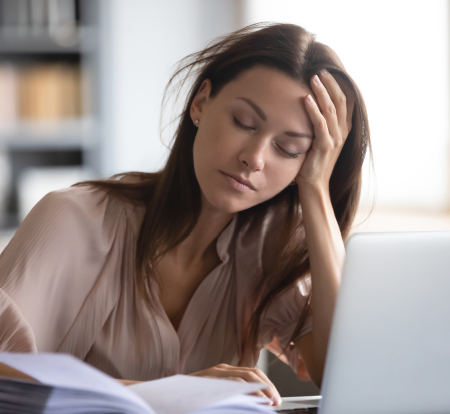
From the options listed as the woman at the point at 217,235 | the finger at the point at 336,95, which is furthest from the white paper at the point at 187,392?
the finger at the point at 336,95

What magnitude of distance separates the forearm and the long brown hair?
9cm

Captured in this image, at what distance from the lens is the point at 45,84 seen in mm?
3109

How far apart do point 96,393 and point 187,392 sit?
4.3 inches

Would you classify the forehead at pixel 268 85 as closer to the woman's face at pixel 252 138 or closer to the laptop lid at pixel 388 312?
the woman's face at pixel 252 138

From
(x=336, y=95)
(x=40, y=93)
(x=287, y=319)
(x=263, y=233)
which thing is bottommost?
(x=287, y=319)

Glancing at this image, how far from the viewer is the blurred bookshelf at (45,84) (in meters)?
3.02

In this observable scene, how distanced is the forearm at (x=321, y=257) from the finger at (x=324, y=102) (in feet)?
0.46

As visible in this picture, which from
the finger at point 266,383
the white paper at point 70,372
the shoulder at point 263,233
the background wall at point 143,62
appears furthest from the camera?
the background wall at point 143,62

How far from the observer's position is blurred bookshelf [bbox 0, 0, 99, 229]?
3.02m

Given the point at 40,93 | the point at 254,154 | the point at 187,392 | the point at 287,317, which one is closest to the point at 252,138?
the point at 254,154

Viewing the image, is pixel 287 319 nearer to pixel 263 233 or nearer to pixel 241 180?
pixel 263 233

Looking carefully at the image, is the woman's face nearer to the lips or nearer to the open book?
the lips

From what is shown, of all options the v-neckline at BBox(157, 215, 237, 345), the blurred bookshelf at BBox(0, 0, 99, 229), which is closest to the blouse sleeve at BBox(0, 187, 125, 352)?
the v-neckline at BBox(157, 215, 237, 345)

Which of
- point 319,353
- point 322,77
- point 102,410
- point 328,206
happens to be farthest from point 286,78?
point 102,410
